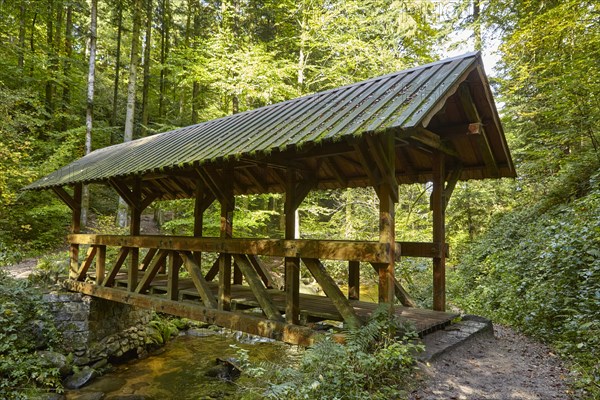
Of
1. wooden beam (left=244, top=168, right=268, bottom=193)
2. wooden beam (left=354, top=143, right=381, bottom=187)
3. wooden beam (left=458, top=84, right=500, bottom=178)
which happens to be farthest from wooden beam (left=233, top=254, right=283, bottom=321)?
wooden beam (left=458, top=84, right=500, bottom=178)

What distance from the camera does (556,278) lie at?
5559mm

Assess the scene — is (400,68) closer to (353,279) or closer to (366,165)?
(353,279)

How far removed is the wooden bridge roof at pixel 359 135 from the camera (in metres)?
3.90

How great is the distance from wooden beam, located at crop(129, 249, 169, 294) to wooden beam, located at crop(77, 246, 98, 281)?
6.45ft

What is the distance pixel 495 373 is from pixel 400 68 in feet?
38.8

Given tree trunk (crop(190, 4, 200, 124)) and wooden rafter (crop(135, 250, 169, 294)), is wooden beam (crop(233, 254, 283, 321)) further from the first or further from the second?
tree trunk (crop(190, 4, 200, 124))

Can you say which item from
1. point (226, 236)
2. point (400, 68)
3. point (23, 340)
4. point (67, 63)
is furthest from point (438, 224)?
point (67, 63)

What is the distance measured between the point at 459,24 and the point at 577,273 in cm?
1348

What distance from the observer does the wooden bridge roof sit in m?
3.90

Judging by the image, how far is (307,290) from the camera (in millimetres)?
13555

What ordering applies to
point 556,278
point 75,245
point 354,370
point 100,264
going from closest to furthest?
point 354,370 → point 556,278 → point 100,264 → point 75,245

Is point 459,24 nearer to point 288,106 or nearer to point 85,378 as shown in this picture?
point 288,106

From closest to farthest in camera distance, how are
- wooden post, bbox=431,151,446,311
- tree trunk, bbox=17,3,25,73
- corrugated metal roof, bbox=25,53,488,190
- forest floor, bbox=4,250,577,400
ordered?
forest floor, bbox=4,250,577,400 → corrugated metal roof, bbox=25,53,488,190 → wooden post, bbox=431,151,446,311 → tree trunk, bbox=17,3,25,73

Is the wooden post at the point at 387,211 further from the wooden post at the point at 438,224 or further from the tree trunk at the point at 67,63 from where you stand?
the tree trunk at the point at 67,63
